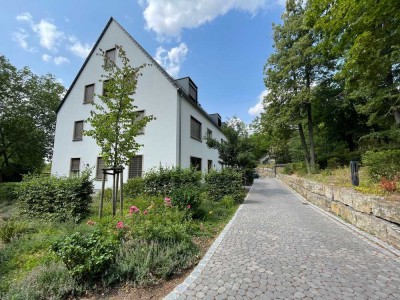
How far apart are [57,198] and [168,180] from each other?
449 centimetres

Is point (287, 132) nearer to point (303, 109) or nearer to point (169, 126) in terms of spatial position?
point (303, 109)

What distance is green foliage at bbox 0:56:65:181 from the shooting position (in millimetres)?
19703

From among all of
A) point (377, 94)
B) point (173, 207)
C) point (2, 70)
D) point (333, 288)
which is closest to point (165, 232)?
point (173, 207)

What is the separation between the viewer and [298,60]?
15.5m

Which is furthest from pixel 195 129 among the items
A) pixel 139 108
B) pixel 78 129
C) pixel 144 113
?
pixel 78 129

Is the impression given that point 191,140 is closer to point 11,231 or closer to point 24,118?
point 11,231

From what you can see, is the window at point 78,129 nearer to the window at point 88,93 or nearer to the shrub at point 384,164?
the window at point 88,93

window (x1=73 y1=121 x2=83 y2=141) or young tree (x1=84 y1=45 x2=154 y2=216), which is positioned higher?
window (x1=73 y1=121 x2=83 y2=141)

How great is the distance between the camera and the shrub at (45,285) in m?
→ 2.96

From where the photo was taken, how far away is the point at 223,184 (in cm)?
1021

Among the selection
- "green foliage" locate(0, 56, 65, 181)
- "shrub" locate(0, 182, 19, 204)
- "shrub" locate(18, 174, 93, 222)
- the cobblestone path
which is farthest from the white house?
the cobblestone path

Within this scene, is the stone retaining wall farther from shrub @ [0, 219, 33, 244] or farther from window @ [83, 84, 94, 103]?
window @ [83, 84, 94, 103]

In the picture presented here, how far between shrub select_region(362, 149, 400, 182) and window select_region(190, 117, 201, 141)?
10.3 meters

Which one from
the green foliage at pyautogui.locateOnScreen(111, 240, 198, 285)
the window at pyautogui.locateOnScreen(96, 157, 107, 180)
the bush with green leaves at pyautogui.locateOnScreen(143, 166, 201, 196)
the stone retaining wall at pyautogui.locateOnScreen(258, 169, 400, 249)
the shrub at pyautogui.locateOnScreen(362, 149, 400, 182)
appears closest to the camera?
the green foliage at pyautogui.locateOnScreen(111, 240, 198, 285)
